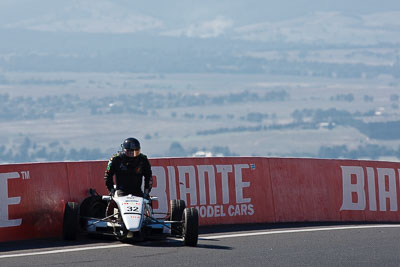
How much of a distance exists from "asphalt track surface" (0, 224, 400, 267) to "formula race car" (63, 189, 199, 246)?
0.14 meters

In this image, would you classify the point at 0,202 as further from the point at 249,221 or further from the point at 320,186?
the point at 320,186

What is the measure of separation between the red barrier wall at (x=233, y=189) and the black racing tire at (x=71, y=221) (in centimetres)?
82

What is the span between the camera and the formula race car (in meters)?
15.6

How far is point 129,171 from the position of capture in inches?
666

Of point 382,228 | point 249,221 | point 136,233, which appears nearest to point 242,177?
point 249,221

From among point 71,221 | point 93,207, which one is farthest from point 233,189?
point 71,221

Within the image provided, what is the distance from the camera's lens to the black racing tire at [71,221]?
15992 mm

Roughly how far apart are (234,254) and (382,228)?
4396mm

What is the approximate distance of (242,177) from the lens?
19203 millimetres

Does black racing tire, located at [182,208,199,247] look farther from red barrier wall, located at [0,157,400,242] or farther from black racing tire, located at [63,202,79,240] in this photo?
red barrier wall, located at [0,157,400,242]

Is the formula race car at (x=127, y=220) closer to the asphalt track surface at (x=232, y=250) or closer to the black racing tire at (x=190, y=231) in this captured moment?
the black racing tire at (x=190, y=231)

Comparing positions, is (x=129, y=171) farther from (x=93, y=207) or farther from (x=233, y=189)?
(x=233, y=189)

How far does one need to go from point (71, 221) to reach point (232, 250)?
93.4 inches

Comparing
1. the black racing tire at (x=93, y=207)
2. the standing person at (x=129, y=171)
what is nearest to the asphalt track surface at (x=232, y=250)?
the black racing tire at (x=93, y=207)
